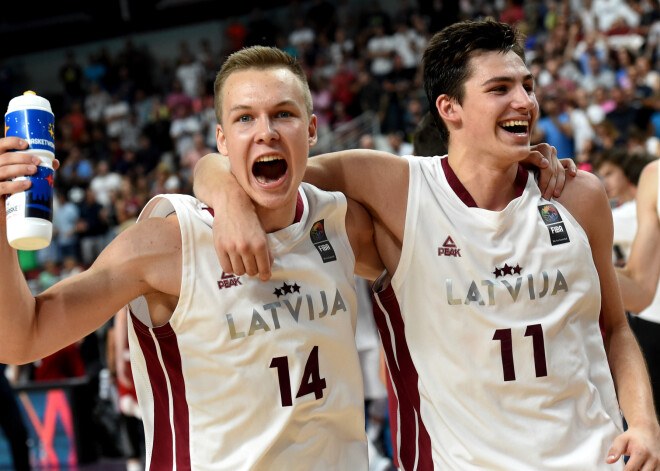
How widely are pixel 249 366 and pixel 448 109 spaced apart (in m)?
1.22

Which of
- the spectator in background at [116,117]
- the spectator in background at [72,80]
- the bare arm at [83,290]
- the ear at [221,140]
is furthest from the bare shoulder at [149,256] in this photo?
the spectator in background at [72,80]

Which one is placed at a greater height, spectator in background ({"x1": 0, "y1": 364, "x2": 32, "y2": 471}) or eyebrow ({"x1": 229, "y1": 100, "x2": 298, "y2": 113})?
eyebrow ({"x1": 229, "y1": 100, "x2": 298, "y2": 113})

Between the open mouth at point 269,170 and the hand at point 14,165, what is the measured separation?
74cm

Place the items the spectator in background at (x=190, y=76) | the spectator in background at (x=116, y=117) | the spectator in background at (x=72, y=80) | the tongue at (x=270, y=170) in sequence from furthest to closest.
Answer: the spectator in background at (x=72, y=80) < the spectator in background at (x=190, y=76) < the spectator in background at (x=116, y=117) < the tongue at (x=270, y=170)

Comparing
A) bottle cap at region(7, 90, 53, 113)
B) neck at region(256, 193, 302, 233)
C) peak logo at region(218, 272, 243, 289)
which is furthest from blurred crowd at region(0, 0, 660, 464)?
bottle cap at region(7, 90, 53, 113)

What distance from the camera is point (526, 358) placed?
2.71m

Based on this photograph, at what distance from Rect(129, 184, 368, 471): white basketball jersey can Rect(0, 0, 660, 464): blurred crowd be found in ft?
19.6

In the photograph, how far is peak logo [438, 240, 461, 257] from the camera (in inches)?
111

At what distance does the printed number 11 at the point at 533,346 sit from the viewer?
2.71 meters

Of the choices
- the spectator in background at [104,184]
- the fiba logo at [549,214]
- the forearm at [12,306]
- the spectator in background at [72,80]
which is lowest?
the forearm at [12,306]

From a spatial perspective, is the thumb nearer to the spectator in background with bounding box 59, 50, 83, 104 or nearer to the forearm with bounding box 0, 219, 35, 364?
the forearm with bounding box 0, 219, 35, 364

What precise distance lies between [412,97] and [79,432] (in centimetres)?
872

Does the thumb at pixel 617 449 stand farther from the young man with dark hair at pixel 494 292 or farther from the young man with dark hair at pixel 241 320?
the young man with dark hair at pixel 241 320

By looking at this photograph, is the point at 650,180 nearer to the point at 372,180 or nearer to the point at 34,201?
the point at 372,180
